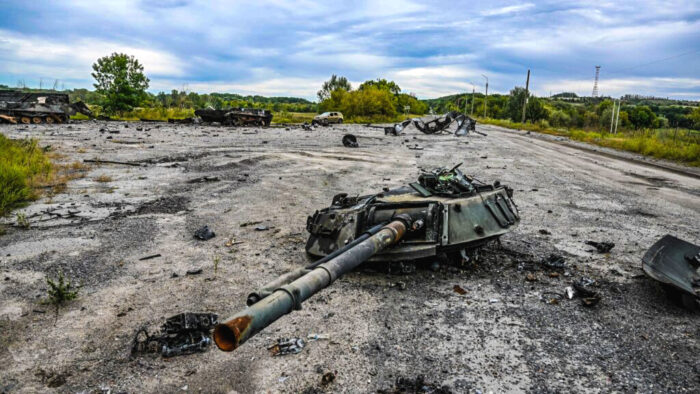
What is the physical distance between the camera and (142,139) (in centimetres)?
2069

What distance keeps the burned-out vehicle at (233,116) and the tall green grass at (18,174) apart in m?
19.6

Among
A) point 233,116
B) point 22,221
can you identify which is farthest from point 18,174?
point 233,116

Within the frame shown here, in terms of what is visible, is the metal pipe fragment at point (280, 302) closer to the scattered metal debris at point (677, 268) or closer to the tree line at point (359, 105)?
the scattered metal debris at point (677, 268)

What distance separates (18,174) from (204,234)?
5.48 m

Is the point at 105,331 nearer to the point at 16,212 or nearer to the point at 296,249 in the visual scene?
the point at 296,249

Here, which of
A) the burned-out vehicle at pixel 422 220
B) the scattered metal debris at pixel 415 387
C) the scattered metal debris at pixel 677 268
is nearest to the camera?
the scattered metal debris at pixel 415 387

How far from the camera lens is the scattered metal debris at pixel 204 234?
6.96 meters

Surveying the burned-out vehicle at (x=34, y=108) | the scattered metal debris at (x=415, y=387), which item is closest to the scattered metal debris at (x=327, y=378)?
the scattered metal debris at (x=415, y=387)

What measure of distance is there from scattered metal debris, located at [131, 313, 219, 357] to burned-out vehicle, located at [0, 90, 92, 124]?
32.1 m

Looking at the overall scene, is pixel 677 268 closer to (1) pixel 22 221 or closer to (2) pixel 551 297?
(2) pixel 551 297

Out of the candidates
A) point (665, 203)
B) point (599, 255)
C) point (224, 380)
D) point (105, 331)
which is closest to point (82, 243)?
point (105, 331)

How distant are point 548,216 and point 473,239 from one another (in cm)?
404

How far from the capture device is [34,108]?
2962cm

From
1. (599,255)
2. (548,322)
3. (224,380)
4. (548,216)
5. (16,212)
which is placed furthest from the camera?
(548,216)
